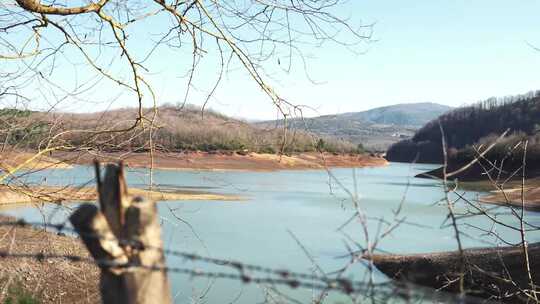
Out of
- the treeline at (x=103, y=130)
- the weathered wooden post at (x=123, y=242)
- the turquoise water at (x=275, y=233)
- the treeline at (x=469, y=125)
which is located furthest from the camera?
the treeline at (x=469, y=125)

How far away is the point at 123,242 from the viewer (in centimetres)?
120

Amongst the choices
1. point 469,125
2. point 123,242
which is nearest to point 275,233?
point 123,242

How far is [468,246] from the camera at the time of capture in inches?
648

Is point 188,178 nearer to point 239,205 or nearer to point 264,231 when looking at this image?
point 239,205

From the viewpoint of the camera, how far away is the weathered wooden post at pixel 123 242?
1.21 m

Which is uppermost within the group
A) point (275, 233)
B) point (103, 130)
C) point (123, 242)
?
point (103, 130)

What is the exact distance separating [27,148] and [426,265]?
399 inches

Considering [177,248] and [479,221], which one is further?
[479,221]

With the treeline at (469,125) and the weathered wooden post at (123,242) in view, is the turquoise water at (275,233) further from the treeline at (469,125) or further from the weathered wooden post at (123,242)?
the treeline at (469,125)

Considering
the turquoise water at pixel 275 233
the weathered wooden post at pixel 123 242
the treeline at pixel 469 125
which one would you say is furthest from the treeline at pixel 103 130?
the treeline at pixel 469 125

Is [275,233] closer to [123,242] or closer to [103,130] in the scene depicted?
[103,130]

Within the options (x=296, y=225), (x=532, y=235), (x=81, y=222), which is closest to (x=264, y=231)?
(x=296, y=225)

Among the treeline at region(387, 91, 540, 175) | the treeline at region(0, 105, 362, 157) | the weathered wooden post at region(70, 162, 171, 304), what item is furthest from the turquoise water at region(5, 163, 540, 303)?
the treeline at region(387, 91, 540, 175)

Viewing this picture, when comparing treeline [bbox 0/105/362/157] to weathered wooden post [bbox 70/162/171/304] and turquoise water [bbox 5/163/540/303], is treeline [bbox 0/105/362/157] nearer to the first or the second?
turquoise water [bbox 5/163/540/303]
